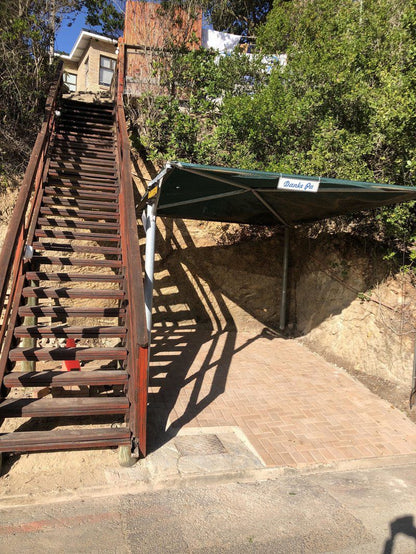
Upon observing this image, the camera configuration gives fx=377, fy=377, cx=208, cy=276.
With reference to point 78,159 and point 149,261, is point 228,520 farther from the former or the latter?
point 78,159

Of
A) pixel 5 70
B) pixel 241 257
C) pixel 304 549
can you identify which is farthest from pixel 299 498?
pixel 5 70

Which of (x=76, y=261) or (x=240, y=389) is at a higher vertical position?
(x=76, y=261)

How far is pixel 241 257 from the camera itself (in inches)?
390

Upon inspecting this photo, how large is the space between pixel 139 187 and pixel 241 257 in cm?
321

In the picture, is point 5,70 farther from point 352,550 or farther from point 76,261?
point 352,550

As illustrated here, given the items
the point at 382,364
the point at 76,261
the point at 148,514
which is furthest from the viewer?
the point at 382,364

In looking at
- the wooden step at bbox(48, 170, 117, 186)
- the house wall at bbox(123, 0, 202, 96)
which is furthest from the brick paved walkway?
the house wall at bbox(123, 0, 202, 96)

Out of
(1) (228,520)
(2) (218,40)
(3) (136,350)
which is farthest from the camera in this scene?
(2) (218,40)

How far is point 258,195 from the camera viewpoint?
655 centimetres

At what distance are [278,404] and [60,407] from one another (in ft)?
10.3

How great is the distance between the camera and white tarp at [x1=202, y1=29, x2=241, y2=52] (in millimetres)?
14867

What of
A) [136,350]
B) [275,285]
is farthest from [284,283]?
[136,350]

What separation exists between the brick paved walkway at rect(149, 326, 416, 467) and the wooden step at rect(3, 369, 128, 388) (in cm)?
102

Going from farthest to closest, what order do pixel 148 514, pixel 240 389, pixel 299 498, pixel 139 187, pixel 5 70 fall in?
pixel 139 187
pixel 5 70
pixel 240 389
pixel 299 498
pixel 148 514
